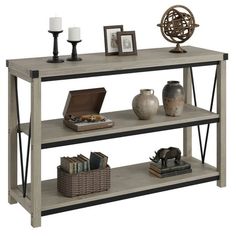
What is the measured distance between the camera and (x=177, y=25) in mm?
5543

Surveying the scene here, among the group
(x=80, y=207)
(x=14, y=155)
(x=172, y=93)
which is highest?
(x=172, y=93)

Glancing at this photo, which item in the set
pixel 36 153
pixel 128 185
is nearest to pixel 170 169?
pixel 128 185

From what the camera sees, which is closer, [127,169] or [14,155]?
[14,155]

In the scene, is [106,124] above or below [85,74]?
below

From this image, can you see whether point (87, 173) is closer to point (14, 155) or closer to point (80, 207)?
point (80, 207)

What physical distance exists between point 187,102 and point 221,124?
0.47m

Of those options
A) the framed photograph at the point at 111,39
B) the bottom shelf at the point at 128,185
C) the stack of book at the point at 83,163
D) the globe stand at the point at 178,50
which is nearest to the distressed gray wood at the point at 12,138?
the bottom shelf at the point at 128,185

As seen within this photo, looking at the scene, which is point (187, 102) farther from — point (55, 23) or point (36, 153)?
point (36, 153)

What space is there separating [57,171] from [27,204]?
1.19ft

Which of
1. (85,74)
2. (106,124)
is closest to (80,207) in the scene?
(106,124)

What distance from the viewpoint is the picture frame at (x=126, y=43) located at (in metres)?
5.30

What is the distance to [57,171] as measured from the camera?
527 centimetres

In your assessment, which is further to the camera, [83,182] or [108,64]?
[83,182]

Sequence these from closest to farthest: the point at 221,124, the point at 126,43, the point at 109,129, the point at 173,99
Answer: the point at 109,129
the point at 126,43
the point at 173,99
the point at 221,124
